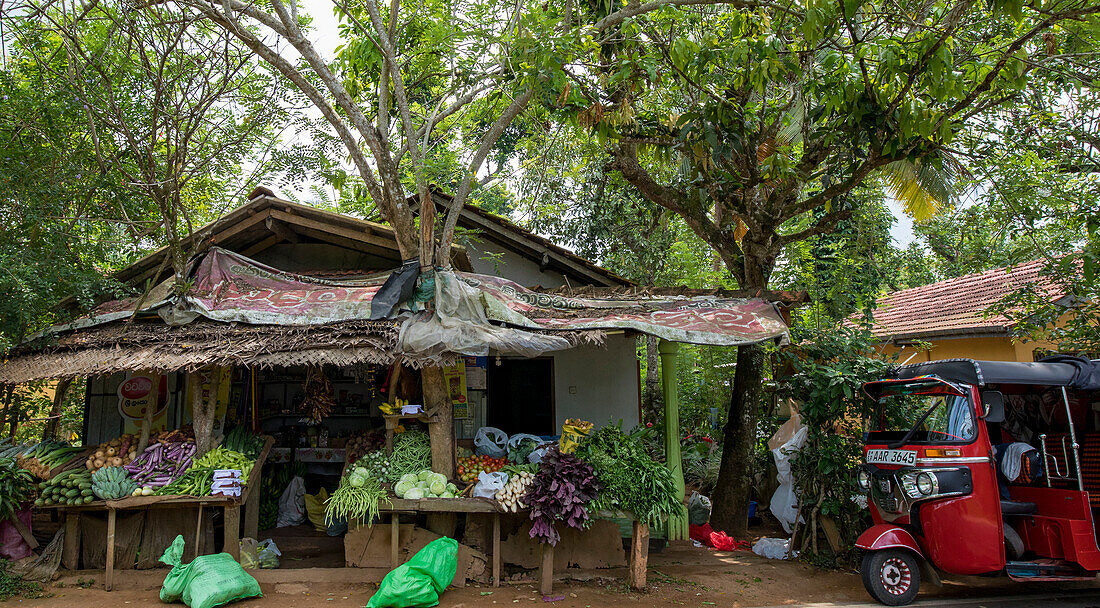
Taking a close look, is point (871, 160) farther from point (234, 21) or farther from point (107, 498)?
point (107, 498)

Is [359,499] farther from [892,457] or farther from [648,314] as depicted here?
[892,457]

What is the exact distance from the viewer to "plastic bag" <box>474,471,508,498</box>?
6.87 metres

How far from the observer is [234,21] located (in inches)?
269

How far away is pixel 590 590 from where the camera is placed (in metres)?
6.79

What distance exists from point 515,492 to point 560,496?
1.80 feet

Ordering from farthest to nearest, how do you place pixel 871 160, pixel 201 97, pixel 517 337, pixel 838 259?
pixel 838 259
pixel 201 97
pixel 871 160
pixel 517 337

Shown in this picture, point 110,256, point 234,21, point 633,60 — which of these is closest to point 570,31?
point 633,60

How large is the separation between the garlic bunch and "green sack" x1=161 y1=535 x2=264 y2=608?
2581 millimetres

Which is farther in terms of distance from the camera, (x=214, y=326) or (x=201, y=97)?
(x=201, y=97)


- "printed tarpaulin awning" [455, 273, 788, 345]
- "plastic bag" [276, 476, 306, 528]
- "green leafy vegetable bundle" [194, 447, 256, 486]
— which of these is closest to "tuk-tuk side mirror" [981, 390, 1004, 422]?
"printed tarpaulin awning" [455, 273, 788, 345]

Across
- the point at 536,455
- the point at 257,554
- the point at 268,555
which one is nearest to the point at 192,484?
the point at 257,554

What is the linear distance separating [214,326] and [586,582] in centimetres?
508

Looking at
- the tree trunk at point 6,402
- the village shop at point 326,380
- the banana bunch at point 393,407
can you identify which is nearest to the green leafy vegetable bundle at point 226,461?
the village shop at point 326,380

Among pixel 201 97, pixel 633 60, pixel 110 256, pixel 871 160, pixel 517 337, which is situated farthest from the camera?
pixel 110 256
